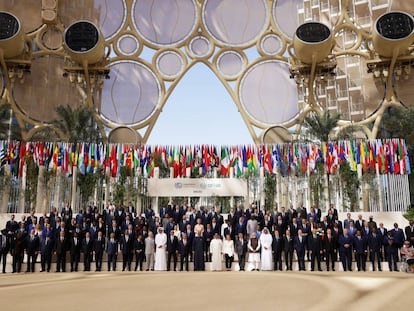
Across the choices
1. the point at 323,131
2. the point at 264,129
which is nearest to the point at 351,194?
the point at 323,131

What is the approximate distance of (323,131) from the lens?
22203mm

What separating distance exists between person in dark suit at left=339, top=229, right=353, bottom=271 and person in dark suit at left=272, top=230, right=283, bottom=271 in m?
1.54

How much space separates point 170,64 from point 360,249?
77.7 ft

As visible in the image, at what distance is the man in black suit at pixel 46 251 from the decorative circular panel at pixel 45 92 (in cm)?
1869

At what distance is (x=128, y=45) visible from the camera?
3122 cm

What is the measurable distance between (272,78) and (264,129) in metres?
3.92

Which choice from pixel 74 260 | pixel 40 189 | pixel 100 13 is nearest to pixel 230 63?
pixel 100 13

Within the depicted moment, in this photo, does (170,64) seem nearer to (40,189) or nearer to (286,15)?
(286,15)

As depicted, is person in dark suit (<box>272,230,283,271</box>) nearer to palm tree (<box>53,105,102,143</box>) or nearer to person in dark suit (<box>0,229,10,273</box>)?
person in dark suit (<box>0,229,10,273</box>)

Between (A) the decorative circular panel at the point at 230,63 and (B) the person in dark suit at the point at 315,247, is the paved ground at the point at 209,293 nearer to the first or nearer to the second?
(B) the person in dark suit at the point at 315,247

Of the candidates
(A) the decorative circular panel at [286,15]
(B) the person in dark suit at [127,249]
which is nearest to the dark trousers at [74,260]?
(B) the person in dark suit at [127,249]

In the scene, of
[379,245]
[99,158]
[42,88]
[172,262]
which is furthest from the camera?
[42,88]

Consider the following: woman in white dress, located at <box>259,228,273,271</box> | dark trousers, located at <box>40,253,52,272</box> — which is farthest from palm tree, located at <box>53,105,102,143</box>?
woman in white dress, located at <box>259,228,273,271</box>

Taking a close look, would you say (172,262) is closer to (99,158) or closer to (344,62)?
(99,158)
